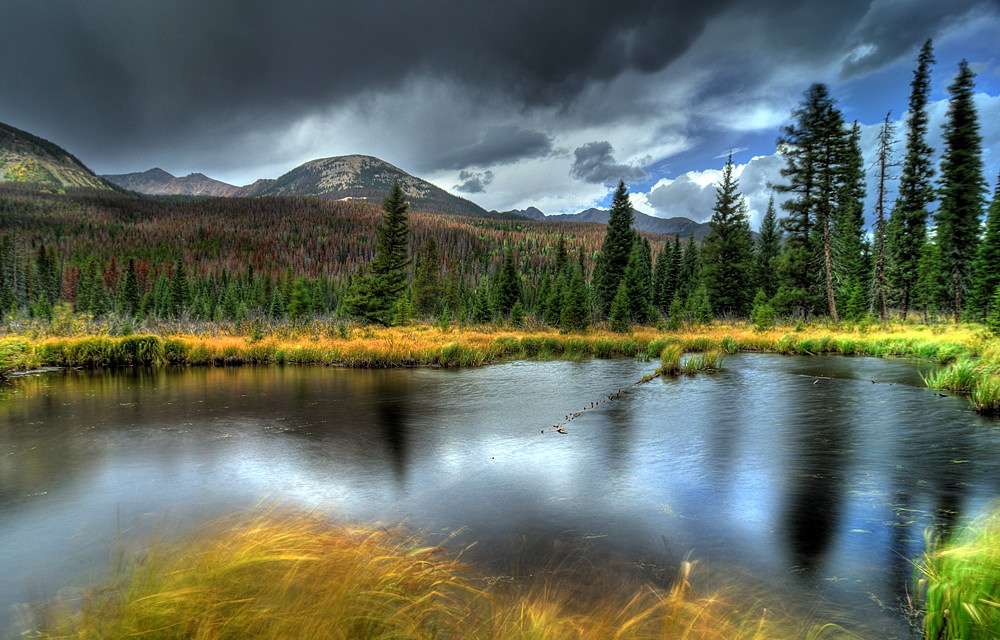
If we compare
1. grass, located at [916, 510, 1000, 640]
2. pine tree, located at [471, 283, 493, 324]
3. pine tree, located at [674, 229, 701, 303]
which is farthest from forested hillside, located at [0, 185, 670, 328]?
grass, located at [916, 510, 1000, 640]

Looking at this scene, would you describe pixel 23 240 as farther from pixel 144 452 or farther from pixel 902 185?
pixel 902 185

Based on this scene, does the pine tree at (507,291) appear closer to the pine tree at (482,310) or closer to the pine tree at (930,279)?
the pine tree at (482,310)

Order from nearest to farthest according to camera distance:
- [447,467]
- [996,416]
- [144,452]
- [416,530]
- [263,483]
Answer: [416,530], [263,483], [447,467], [144,452], [996,416]

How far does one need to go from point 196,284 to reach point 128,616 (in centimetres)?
10651

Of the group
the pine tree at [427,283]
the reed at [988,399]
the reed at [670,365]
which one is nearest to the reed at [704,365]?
the reed at [670,365]

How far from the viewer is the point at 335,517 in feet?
18.8

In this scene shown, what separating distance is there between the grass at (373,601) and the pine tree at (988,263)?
4060 centimetres

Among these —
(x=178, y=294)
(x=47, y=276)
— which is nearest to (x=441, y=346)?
(x=178, y=294)

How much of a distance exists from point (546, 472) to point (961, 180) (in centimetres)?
3788

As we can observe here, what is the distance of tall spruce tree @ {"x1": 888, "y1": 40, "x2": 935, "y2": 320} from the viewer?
96.6 feet

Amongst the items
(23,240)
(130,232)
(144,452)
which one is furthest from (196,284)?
(144,452)

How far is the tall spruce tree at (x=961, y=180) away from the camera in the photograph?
92.6 feet

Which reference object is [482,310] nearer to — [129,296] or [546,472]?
[546,472]

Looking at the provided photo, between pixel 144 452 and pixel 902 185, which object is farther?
pixel 902 185
